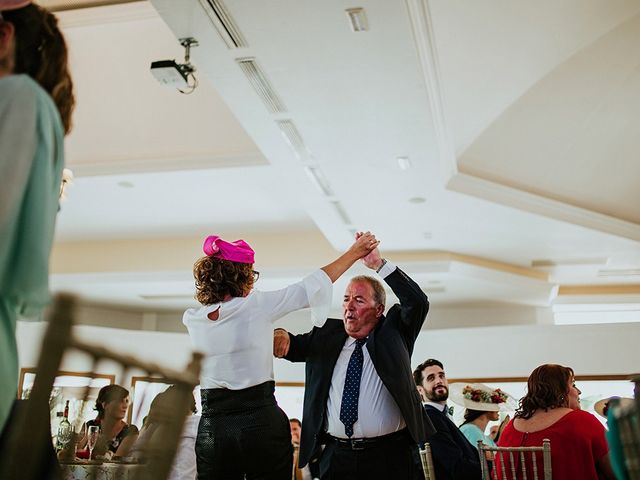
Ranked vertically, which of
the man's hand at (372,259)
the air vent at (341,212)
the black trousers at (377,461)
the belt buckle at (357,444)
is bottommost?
the black trousers at (377,461)

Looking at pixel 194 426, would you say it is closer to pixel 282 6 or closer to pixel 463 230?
pixel 282 6

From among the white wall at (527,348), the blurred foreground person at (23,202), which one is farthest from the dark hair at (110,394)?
the white wall at (527,348)

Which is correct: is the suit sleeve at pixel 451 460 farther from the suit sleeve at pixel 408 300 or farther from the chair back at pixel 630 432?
the chair back at pixel 630 432

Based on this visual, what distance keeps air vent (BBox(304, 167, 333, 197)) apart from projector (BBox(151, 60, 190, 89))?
2177 mm

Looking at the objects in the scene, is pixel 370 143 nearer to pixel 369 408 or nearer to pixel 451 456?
pixel 451 456

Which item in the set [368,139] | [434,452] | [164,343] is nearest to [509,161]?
[368,139]

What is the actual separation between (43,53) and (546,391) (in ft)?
9.83

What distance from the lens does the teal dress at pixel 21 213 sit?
1.09 metres

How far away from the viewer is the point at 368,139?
20.5 ft

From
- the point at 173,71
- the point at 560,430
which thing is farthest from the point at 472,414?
the point at 173,71

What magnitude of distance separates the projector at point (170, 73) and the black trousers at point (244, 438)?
293 cm

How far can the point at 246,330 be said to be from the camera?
2.61m

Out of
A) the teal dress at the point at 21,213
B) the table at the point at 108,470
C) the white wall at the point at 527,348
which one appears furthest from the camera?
the white wall at the point at 527,348

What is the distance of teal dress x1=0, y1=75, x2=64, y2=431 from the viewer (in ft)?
3.59
